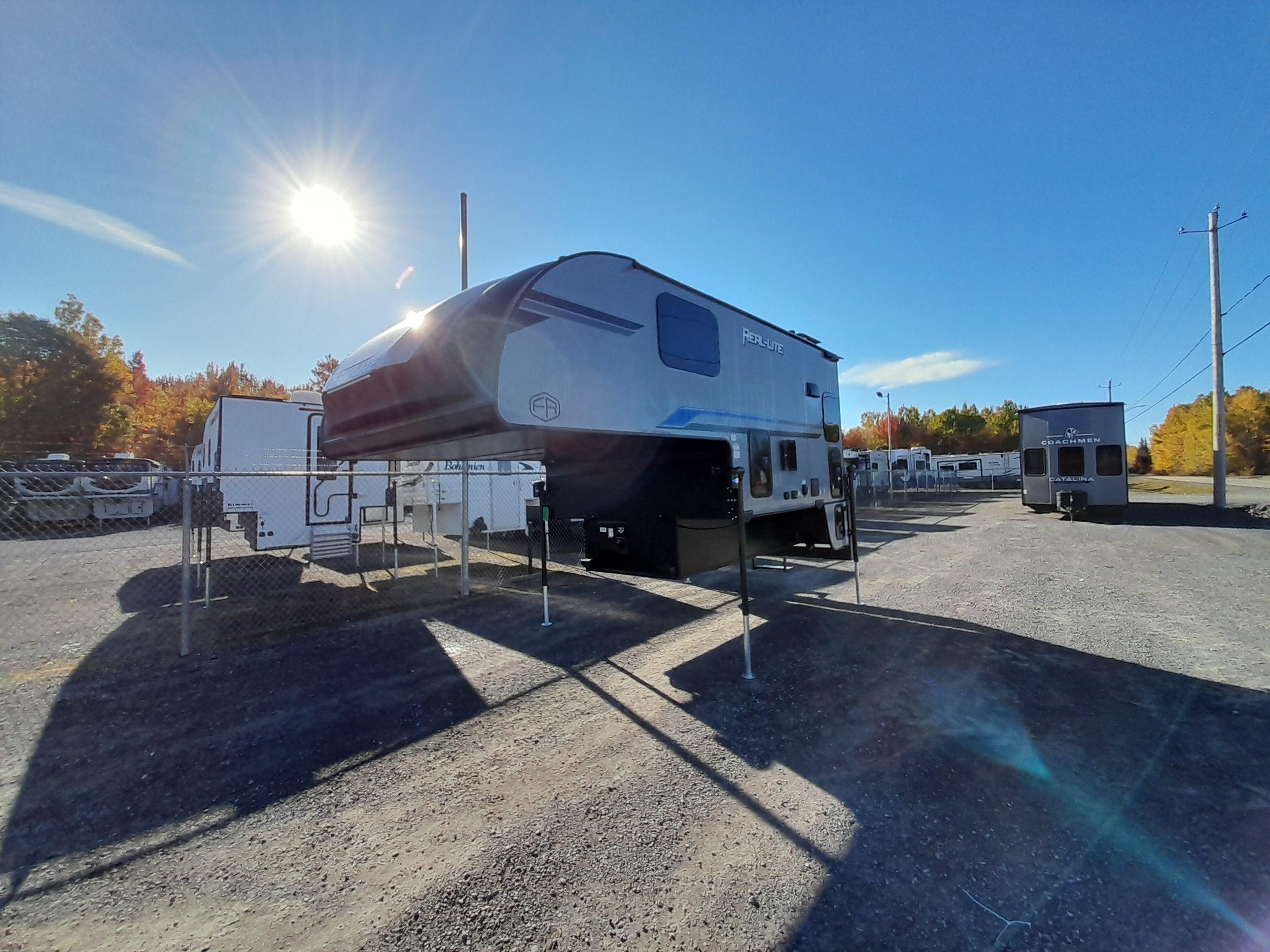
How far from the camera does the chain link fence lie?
20.2ft

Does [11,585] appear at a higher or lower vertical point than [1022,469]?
lower

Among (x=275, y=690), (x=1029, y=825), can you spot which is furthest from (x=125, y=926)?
(x=1029, y=825)

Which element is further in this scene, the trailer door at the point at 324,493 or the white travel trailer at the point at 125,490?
the white travel trailer at the point at 125,490

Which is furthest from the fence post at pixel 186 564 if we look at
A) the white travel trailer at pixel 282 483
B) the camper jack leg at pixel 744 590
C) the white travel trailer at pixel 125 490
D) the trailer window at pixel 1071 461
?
the trailer window at pixel 1071 461

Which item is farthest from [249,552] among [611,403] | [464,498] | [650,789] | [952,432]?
[952,432]

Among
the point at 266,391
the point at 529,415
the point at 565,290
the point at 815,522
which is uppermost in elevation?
the point at 266,391

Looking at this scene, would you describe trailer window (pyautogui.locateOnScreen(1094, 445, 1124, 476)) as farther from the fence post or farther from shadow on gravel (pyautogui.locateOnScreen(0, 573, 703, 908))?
the fence post

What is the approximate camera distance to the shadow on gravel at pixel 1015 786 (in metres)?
2.01

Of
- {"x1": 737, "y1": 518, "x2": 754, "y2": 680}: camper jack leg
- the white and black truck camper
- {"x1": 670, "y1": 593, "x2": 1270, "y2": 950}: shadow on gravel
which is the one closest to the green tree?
the white and black truck camper

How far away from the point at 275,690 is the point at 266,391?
50487 millimetres

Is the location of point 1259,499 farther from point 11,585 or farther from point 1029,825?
point 11,585

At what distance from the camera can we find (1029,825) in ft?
8.25

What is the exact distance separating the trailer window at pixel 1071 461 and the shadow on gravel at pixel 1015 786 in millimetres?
13796

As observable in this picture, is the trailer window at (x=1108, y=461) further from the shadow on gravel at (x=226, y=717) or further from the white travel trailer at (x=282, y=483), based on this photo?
the white travel trailer at (x=282, y=483)
